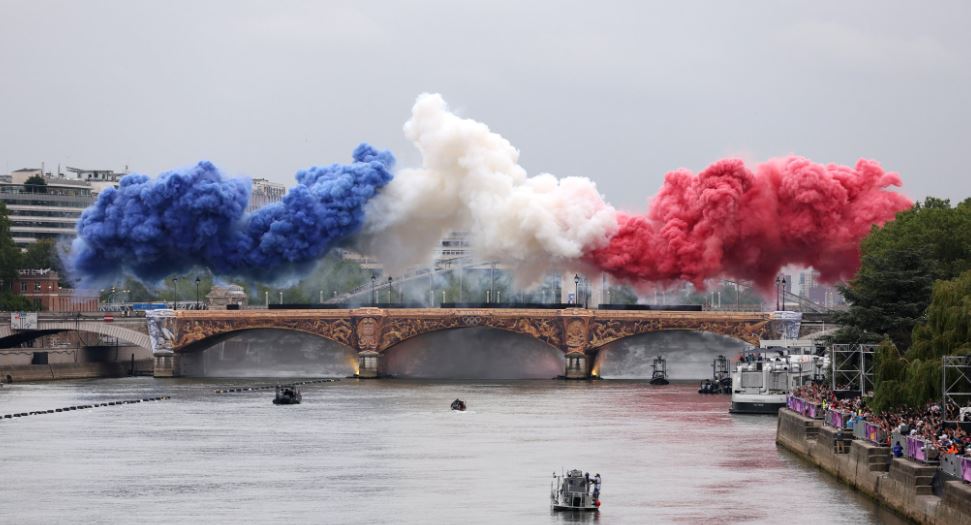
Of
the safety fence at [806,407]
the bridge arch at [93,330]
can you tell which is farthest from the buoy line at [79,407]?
the safety fence at [806,407]

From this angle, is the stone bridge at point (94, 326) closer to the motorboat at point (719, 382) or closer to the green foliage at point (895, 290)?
the motorboat at point (719, 382)

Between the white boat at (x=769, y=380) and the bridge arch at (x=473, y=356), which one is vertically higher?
the bridge arch at (x=473, y=356)

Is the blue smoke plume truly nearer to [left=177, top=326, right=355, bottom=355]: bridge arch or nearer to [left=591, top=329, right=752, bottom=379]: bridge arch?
[left=177, top=326, right=355, bottom=355]: bridge arch

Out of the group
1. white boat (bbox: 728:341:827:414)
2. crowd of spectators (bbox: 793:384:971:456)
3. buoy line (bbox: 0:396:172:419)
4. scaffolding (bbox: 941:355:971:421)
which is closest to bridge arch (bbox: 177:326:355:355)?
buoy line (bbox: 0:396:172:419)

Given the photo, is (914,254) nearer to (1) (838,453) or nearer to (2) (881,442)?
(1) (838,453)

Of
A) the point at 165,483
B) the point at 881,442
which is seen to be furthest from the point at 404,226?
the point at 881,442

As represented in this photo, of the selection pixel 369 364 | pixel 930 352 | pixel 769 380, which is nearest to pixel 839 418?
pixel 930 352
